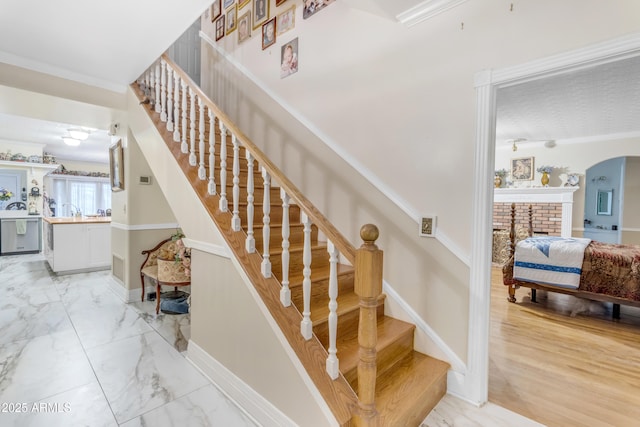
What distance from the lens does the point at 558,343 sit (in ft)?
8.42

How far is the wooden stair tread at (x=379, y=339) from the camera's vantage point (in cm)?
154

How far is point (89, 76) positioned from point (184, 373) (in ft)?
10.4

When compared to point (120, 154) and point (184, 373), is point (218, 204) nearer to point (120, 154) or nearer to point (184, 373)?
point (184, 373)

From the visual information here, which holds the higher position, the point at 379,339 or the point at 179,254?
the point at 179,254

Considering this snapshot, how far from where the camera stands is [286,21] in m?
2.89

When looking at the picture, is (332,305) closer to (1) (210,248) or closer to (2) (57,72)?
(1) (210,248)

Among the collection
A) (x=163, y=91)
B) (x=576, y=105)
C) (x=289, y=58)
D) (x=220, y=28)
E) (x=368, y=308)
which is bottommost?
(x=368, y=308)

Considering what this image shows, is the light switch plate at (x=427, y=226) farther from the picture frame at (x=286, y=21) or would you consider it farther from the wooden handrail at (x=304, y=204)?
the picture frame at (x=286, y=21)

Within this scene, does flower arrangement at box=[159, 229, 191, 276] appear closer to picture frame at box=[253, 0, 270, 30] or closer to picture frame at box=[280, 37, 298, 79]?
picture frame at box=[280, 37, 298, 79]

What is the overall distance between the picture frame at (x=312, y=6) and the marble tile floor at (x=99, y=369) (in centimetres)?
318

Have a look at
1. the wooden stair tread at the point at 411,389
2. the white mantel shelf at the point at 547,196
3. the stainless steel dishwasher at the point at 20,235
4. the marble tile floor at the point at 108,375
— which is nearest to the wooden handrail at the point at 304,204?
the wooden stair tread at the point at 411,389

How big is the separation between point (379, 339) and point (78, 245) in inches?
217

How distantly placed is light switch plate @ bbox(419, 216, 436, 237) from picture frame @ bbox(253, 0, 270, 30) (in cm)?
274

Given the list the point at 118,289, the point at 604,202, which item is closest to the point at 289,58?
the point at 118,289
